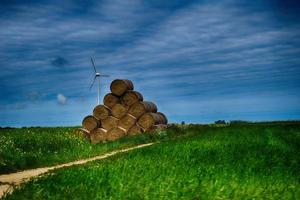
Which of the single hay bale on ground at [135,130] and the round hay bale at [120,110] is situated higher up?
the round hay bale at [120,110]

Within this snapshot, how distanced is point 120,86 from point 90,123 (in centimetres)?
305

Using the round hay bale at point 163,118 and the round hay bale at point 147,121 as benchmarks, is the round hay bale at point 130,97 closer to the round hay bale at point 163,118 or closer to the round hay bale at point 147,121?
the round hay bale at point 147,121

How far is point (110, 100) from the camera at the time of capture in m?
32.2

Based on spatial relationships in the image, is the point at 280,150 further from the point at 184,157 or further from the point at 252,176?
the point at 252,176

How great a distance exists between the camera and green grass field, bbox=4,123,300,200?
9.98 meters

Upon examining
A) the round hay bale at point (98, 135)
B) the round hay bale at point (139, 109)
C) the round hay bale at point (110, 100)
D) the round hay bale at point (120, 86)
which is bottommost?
the round hay bale at point (98, 135)

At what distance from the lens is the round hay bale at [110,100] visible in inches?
1260

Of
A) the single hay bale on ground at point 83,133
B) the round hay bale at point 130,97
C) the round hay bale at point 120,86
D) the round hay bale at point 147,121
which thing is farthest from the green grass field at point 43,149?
the round hay bale at point 120,86

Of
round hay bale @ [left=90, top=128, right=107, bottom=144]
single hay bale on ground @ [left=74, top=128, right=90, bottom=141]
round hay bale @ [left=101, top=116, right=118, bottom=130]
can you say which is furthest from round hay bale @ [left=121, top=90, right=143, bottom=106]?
single hay bale on ground @ [left=74, top=128, right=90, bottom=141]

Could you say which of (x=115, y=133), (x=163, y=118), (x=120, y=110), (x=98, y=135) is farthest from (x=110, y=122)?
(x=163, y=118)

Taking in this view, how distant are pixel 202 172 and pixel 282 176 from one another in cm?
219

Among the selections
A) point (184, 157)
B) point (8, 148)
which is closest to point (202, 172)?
point (184, 157)

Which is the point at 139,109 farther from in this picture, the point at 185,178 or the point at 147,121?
the point at 185,178

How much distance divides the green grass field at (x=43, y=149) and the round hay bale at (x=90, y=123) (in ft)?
6.74
